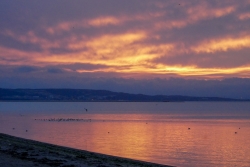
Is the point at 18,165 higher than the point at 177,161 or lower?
higher

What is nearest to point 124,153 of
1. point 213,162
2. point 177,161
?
point 177,161

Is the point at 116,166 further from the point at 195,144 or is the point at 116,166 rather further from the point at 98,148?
the point at 195,144

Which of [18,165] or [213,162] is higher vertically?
[18,165]

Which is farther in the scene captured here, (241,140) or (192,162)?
(241,140)

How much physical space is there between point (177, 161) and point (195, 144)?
1079cm

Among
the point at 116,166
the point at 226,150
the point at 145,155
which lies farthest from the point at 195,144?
the point at 116,166

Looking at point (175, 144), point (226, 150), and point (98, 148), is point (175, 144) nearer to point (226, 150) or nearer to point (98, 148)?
point (226, 150)

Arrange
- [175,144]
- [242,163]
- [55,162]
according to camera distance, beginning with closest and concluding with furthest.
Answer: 1. [55,162]
2. [242,163]
3. [175,144]

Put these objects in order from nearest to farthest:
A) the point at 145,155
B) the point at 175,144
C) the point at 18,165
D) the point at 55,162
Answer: the point at 18,165
the point at 55,162
the point at 145,155
the point at 175,144

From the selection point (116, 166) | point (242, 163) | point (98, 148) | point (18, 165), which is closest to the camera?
point (18, 165)

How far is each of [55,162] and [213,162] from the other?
1447 centimetres

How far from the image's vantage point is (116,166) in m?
16.5

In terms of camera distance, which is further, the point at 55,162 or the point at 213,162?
the point at 213,162

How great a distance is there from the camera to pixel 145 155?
93.4ft
